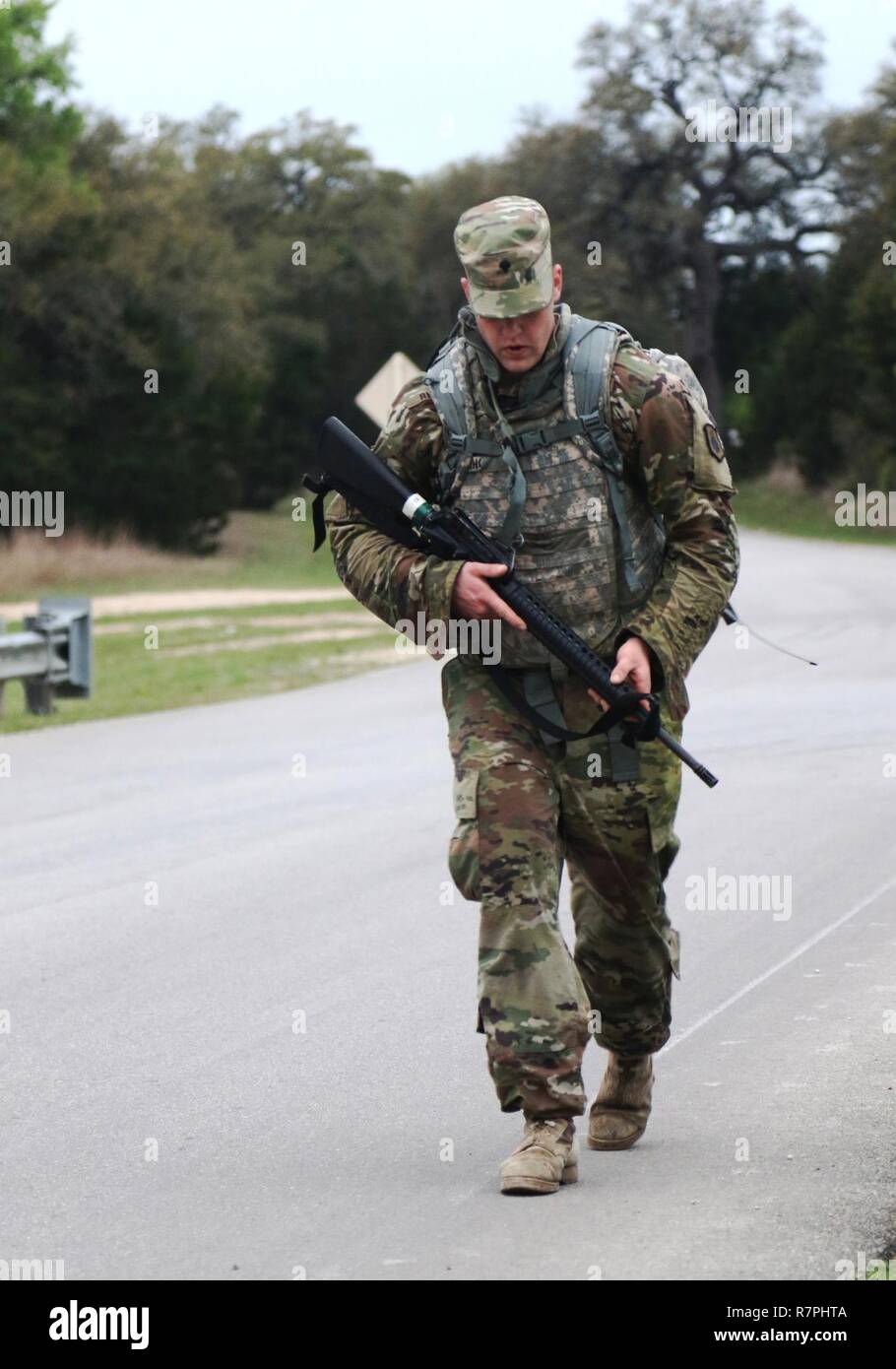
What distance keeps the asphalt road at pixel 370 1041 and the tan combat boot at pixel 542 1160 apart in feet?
0.16

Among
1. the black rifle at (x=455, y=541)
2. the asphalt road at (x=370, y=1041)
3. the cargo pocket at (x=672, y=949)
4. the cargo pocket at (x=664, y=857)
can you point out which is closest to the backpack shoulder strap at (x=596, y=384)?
the black rifle at (x=455, y=541)

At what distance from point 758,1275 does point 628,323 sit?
209ft

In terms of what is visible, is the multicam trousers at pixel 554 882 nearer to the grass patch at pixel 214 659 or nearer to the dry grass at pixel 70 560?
the grass patch at pixel 214 659

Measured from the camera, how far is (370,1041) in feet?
21.8

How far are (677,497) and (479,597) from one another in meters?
0.49

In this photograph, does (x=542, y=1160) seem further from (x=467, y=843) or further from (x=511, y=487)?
(x=511, y=487)

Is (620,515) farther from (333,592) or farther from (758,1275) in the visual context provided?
(333,592)

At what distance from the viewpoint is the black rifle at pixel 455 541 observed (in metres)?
5.07

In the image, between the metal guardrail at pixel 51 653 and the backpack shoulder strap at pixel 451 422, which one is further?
the metal guardrail at pixel 51 653

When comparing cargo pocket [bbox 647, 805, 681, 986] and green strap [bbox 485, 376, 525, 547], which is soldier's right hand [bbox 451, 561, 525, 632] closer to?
green strap [bbox 485, 376, 525, 547]

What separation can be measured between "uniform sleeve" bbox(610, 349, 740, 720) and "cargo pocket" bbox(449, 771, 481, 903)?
1.51ft

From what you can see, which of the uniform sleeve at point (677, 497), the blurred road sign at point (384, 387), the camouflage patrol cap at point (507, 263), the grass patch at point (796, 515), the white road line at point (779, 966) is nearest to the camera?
the camouflage patrol cap at point (507, 263)

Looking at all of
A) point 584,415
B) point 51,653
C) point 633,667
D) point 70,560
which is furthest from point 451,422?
point 70,560

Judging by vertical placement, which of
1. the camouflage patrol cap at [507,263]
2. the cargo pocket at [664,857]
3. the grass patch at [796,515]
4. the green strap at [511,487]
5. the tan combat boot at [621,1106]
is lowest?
the grass patch at [796,515]
